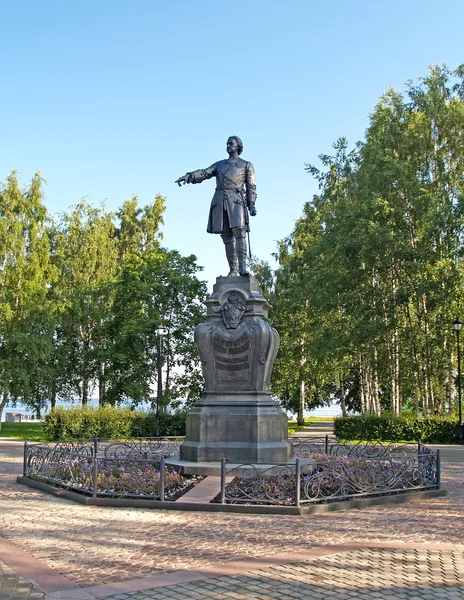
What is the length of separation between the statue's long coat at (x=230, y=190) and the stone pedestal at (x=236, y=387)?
1.38 meters

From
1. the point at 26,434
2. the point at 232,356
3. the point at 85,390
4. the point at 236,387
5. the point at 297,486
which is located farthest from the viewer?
the point at 85,390

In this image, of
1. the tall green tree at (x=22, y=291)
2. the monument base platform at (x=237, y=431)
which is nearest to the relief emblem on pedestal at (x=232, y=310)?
the monument base platform at (x=237, y=431)

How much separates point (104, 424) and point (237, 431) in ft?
58.9

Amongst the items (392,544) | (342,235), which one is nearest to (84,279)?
(342,235)

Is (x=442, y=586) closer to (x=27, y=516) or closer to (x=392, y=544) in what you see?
(x=392, y=544)

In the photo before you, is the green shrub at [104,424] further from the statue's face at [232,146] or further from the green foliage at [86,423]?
the statue's face at [232,146]

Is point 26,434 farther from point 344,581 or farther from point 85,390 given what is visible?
point 344,581

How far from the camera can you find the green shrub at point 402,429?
1131 inches

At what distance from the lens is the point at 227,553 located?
7426mm

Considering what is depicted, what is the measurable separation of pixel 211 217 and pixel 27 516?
295 inches

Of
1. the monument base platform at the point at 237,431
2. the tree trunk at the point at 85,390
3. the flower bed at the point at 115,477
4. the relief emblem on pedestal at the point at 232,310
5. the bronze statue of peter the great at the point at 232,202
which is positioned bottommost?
the flower bed at the point at 115,477

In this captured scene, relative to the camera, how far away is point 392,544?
797 cm

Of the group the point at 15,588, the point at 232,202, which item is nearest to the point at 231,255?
the point at 232,202

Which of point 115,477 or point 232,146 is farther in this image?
point 232,146
